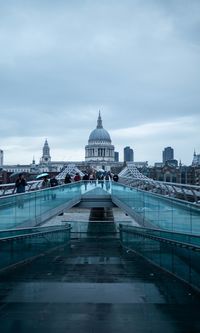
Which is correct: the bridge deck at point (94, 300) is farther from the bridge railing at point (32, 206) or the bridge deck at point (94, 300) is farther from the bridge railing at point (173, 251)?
the bridge railing at point (32, 206)

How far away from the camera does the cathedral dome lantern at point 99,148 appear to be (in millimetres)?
182750

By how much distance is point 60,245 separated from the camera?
620 inches

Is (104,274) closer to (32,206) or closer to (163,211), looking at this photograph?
(163,211)

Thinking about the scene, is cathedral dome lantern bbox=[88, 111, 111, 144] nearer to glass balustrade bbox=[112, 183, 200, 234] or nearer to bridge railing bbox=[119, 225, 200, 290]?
glass balustrade bbox=[112, 183, 200, 234]

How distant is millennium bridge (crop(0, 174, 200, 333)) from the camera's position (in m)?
6.00

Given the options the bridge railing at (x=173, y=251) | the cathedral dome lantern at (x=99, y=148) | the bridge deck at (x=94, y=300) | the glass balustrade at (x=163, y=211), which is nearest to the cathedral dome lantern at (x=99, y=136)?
the cathedral dome lantern at (x=99, y=148)

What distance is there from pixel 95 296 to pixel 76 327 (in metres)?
1.63

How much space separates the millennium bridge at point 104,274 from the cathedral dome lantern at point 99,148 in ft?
544

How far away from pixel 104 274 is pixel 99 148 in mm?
173861

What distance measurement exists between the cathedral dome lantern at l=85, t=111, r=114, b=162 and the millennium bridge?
165853 millimetres

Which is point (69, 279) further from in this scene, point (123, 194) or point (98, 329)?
point (123, 194)

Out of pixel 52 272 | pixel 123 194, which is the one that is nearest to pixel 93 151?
pixel 123 194

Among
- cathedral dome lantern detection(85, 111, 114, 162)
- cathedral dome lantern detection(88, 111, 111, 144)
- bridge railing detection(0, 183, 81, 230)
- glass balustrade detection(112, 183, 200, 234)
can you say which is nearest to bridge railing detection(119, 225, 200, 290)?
glass balustrade detection(112, 183, 200, 234)

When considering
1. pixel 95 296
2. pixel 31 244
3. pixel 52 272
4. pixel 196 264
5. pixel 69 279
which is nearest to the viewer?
pixel 95 296
